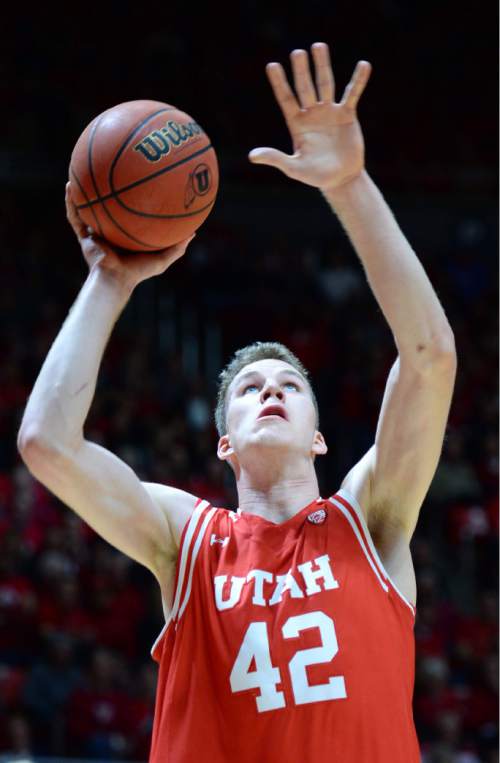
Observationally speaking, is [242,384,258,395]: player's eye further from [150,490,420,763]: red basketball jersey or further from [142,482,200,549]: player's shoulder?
[150,490,420,763]: red basketball jersey

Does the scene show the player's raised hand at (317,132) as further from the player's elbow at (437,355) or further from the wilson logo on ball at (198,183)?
the player's elbow at (437,355)

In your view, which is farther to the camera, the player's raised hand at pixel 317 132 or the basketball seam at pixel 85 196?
the basketball seam at pixel 85 196

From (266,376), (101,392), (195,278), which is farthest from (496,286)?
(266,376)

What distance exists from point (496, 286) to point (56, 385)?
39.0 feet

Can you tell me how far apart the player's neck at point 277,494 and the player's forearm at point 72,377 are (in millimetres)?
661

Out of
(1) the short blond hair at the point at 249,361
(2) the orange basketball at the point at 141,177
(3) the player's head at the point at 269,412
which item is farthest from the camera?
(1) the short blond hair at the point at 249,361

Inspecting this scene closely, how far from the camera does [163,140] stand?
3.35 metres

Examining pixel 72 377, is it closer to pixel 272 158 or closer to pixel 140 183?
pixel 140 183

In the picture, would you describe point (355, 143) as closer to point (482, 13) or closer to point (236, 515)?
point (236, 515)

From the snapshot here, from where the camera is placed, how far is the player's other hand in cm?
321

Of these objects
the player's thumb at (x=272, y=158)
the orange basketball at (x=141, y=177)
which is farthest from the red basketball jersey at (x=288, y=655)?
the player's thumb at (x=272, y=158)

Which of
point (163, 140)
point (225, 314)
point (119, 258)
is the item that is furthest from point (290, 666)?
point (225, 314)

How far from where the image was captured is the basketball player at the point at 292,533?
3029 mm

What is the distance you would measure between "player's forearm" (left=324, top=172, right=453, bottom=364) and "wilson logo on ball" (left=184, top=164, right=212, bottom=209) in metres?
0.39
